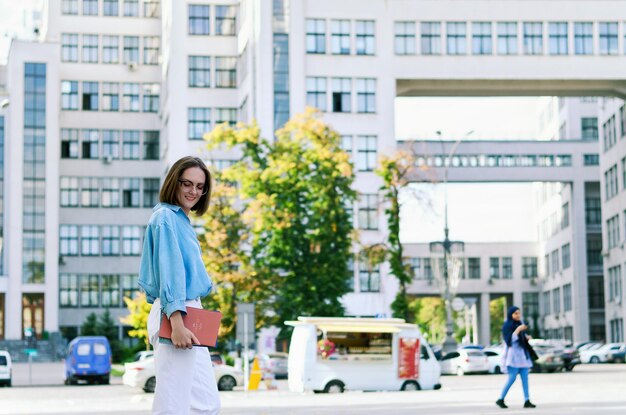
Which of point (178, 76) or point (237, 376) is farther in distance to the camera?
point (178, 76)

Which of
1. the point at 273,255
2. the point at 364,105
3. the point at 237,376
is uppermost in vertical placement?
the point at 364,105

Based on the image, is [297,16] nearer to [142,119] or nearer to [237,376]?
[142,119]

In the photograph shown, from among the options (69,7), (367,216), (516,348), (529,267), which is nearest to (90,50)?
(69,7)

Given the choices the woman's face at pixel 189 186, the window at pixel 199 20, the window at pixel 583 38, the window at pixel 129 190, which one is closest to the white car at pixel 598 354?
the window at pixel 583 38

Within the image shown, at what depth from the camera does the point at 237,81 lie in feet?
259

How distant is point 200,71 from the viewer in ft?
257

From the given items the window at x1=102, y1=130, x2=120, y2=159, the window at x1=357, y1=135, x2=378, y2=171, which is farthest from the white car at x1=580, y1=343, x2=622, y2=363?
the window at x1=102, y1=130, x2=120, y2=159

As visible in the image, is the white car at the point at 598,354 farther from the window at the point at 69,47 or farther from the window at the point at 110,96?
the window at the point at 69,47

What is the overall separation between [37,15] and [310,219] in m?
65.8

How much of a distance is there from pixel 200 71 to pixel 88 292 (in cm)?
2093

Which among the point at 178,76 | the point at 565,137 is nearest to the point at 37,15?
the point at 178,76

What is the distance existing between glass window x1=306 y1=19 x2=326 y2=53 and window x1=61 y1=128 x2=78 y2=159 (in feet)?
80.4

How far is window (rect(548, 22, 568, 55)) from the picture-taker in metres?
74.1

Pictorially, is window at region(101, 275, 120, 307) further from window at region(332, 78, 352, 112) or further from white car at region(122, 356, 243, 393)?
white car at region(122, 356, 243, 393)
